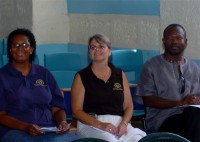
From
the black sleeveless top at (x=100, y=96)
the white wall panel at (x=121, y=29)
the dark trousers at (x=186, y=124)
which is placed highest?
the white wall panel at (x=121, y=29)

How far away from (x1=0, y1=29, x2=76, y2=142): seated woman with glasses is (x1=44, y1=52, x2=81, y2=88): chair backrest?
3.63 feet

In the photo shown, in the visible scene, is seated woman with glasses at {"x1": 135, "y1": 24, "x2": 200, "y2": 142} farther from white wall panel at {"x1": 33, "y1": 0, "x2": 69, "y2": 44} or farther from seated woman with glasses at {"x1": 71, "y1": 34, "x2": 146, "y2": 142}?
white wall panel at {"x1": 33, "y1": 0, "x2": 69, "y2": 44}

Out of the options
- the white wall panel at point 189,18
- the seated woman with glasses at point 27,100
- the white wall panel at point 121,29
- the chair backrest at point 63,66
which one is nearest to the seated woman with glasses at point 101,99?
the seated woman with glasses at point 27,100

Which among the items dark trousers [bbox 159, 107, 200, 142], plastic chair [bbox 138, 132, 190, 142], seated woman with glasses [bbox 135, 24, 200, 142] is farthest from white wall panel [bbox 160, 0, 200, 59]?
plastic chair [bbox 138, 132, 190, 142]

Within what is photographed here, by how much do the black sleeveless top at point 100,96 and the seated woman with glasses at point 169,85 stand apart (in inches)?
12.6

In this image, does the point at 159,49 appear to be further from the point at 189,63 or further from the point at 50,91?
the point at 50,91

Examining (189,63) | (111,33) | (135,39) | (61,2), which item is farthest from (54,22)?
(189,63)

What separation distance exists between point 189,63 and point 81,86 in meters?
1.03

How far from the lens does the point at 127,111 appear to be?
154 inches

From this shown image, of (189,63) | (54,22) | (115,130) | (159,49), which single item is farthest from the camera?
(54,22)

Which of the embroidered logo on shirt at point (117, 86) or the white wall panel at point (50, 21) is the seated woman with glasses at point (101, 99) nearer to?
the embroidered logo on shirt at point (117, 86)

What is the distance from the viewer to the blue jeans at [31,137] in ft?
11.2

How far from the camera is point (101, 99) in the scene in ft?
12.6

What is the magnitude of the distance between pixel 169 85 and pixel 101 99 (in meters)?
0.64
